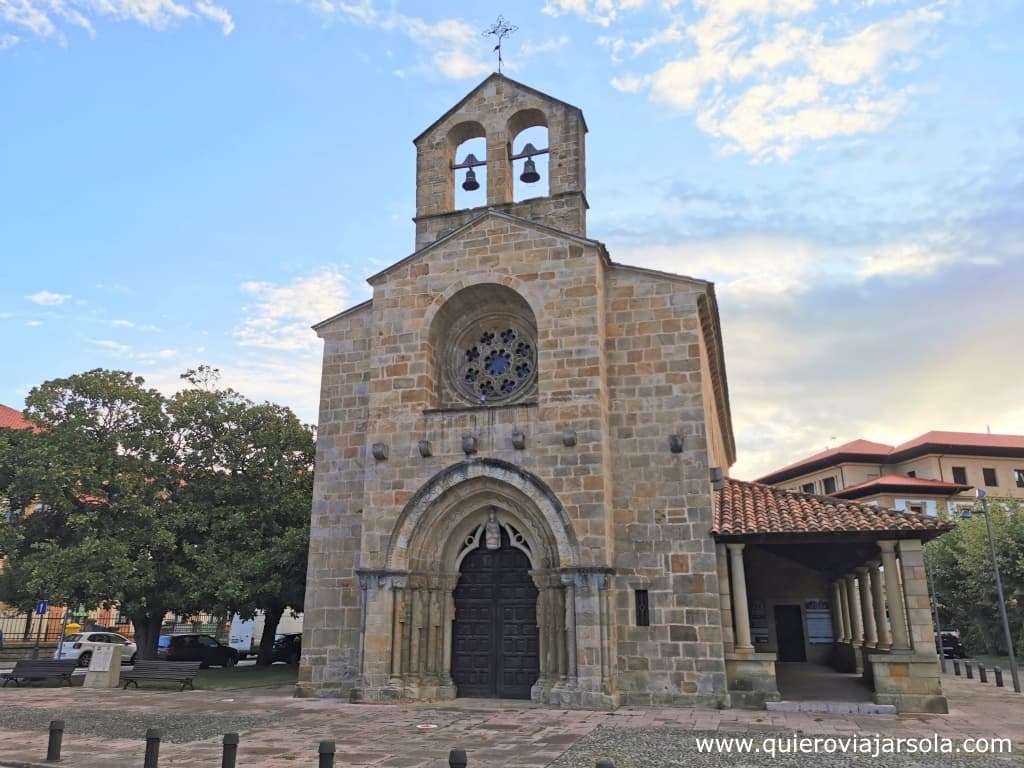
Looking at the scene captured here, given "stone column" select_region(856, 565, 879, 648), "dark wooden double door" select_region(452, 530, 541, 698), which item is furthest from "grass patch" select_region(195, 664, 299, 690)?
"stone column" select_region(856, 565, 879, 648)

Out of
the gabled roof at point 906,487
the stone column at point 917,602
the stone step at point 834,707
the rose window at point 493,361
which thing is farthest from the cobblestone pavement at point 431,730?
the gabled roof at point 906,487

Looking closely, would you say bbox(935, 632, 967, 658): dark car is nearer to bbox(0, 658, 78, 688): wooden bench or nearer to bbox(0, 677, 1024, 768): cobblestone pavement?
bbox(0, 677, 1024, 768): cobblestone pavement

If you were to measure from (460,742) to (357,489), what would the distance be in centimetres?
677

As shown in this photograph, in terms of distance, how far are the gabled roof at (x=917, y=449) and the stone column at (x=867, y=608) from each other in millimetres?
36799

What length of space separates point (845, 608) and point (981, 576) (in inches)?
489

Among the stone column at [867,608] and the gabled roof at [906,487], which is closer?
the stone column at [867,608]

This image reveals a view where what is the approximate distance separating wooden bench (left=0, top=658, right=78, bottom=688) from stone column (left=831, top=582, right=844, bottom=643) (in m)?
20.3

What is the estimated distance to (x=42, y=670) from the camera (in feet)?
59.5

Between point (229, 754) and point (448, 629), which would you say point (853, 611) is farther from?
point (229, 754)

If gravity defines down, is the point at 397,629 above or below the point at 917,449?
below

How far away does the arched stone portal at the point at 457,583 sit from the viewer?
1310 centimetres

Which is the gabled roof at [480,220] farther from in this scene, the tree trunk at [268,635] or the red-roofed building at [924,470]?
the red-roofed building at [924,470]

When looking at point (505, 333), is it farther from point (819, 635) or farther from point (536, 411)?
point (819, 635)

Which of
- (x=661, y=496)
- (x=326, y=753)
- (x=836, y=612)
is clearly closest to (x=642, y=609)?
(x=661, y=496)
